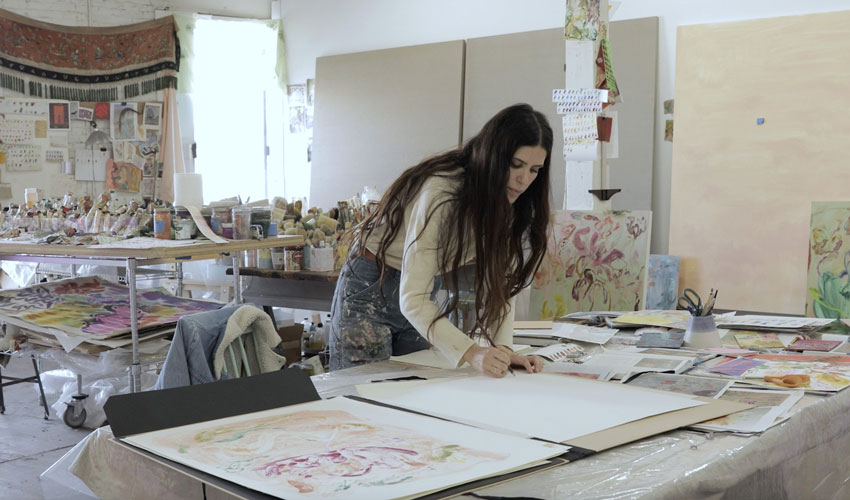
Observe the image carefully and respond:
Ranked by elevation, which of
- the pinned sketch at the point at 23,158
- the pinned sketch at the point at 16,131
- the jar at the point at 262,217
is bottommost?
the jar at the point at 262,217

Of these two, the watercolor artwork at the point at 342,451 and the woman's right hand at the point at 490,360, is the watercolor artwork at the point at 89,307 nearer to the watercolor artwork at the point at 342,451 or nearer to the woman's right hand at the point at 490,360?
the woman's right hand at the point at 490,360

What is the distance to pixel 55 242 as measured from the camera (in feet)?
12.0

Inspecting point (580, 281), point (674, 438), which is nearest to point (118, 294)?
point (580, 281)

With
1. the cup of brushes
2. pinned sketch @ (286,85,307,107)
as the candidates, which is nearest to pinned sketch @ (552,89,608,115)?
the cup of brushes

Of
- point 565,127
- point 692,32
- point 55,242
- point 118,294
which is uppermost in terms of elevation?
point 692,32

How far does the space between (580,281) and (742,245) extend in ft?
7.66

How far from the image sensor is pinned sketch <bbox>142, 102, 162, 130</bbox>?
6837mm

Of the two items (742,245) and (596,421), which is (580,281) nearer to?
(596,421)

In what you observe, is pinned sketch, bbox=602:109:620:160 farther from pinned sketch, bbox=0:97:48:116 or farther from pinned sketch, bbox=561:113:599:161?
pinned sketch, bbox=0:97:48:116

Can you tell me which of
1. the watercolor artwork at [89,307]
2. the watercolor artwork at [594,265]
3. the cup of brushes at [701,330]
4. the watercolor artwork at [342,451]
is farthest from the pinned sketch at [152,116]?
the watercolor artwork at [342,451]

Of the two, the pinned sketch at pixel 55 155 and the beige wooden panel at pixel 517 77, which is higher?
the beige wooden panel at pixel 517 77

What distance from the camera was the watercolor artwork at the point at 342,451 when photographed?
92 centimetres

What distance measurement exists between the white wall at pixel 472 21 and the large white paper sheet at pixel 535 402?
13.8 feet

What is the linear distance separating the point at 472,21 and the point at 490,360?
17.0ft
